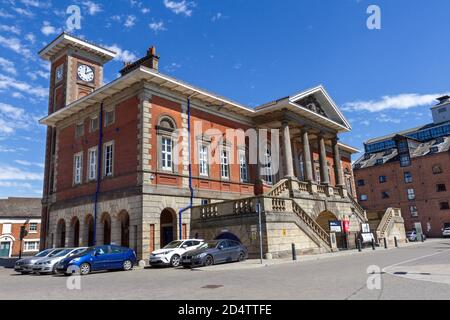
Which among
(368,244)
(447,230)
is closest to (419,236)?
(447,230)

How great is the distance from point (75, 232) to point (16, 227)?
32812 millimetres

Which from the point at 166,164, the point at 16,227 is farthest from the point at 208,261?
the point at 16,227

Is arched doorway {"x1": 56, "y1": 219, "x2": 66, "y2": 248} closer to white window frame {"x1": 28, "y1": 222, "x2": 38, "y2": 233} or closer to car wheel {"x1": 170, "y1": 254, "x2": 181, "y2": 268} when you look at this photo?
car wheel {"x1": 170, "y1": 254, "x2": 181, "y2": 268}

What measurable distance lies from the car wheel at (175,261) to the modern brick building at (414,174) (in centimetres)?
4834

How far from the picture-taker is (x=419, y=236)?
4431 cm

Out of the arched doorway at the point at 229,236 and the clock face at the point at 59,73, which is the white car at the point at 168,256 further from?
the clock face at the point at 59,73

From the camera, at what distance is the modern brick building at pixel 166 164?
2352 centimetres

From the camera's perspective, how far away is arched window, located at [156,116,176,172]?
81.0 feet

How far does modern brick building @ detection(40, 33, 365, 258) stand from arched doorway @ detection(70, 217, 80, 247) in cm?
8

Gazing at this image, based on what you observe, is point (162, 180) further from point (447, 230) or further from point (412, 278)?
point (447, 230)

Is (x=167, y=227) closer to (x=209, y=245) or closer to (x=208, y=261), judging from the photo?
(x=209, y=245)

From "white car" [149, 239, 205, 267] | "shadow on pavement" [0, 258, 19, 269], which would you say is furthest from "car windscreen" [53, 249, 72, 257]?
"shadow on pavement" [0, 258, 19, 269]

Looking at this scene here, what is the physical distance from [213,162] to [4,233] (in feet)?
136

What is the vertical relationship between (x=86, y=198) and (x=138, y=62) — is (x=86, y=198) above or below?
below
